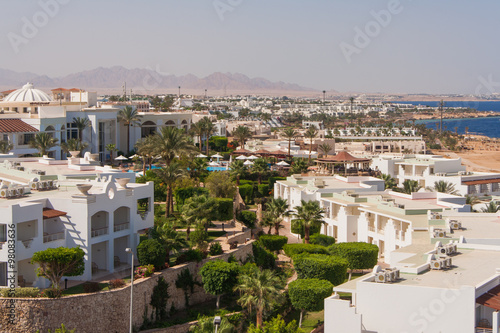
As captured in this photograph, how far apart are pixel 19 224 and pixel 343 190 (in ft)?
95.8

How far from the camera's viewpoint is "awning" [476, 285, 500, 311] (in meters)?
22.8

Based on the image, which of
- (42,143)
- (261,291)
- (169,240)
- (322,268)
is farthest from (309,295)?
(42,143)

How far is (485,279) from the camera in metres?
25.0

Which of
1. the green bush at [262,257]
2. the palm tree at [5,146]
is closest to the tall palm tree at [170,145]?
the green bush at [262,257]

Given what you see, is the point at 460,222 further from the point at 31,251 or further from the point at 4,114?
the point at 4,114

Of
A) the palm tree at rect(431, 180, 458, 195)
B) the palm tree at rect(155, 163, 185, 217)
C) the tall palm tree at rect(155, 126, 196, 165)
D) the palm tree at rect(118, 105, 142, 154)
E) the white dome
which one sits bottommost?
the palm tree at rect(431, 180, 458, 195)

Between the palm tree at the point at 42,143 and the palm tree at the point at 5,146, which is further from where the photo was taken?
the palm tree at the point at 42,143

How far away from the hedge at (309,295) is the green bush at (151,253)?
6767 millimetres

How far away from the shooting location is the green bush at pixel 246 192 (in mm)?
61719

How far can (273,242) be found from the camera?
43.3 metres

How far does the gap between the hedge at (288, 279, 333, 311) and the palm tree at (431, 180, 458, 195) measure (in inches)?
1133

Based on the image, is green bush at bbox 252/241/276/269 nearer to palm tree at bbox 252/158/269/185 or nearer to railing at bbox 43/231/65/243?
railing at bbox 43/231/65/243

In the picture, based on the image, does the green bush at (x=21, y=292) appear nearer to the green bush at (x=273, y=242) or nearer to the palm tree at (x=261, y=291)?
the palm tree at (x=261, y=291)

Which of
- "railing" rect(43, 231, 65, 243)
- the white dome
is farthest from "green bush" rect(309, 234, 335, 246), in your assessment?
the white dome
